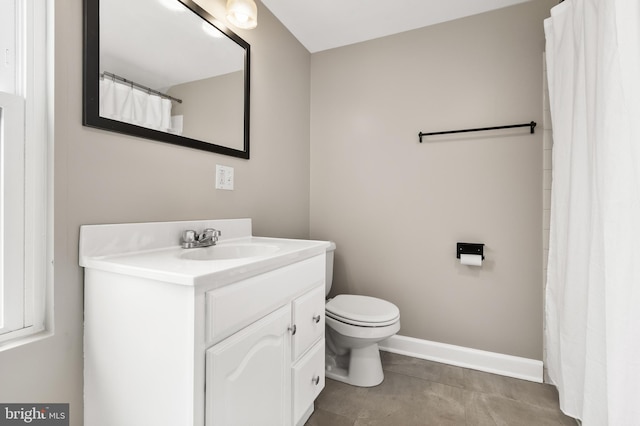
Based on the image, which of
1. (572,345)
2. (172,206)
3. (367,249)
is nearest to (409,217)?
(367,249)

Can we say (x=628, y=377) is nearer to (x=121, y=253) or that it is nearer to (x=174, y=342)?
(x=174, y=342)

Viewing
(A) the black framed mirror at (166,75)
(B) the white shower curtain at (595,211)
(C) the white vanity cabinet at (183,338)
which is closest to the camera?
(C) the white vanity cabinet at (183,338)

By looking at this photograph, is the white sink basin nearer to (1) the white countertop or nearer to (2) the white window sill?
(1) the white countertop

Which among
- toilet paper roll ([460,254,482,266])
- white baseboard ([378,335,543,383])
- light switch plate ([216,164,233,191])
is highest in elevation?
light switch plate ([216,164,233,191])

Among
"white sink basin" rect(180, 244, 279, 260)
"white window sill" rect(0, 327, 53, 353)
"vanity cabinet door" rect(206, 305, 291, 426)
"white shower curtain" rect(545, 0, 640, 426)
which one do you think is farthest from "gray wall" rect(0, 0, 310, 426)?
"white shower curtain" rect(545, 0, 640, 426)

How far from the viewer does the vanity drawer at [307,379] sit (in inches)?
47.5

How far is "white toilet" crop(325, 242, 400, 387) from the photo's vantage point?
1569 millimetres

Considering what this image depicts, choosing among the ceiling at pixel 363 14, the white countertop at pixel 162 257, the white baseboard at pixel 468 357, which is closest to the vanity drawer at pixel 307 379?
the white countertop at pixel 162 257

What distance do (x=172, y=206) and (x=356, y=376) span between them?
1.36 metres

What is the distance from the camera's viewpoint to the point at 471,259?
1822 millimetres

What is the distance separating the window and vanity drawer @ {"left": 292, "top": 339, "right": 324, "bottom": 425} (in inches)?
35.5

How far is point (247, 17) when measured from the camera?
146 centimetres

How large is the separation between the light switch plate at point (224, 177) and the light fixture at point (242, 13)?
2.41ft

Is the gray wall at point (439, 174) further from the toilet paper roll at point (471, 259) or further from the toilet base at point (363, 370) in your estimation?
the toilet base at point (363, 370)
